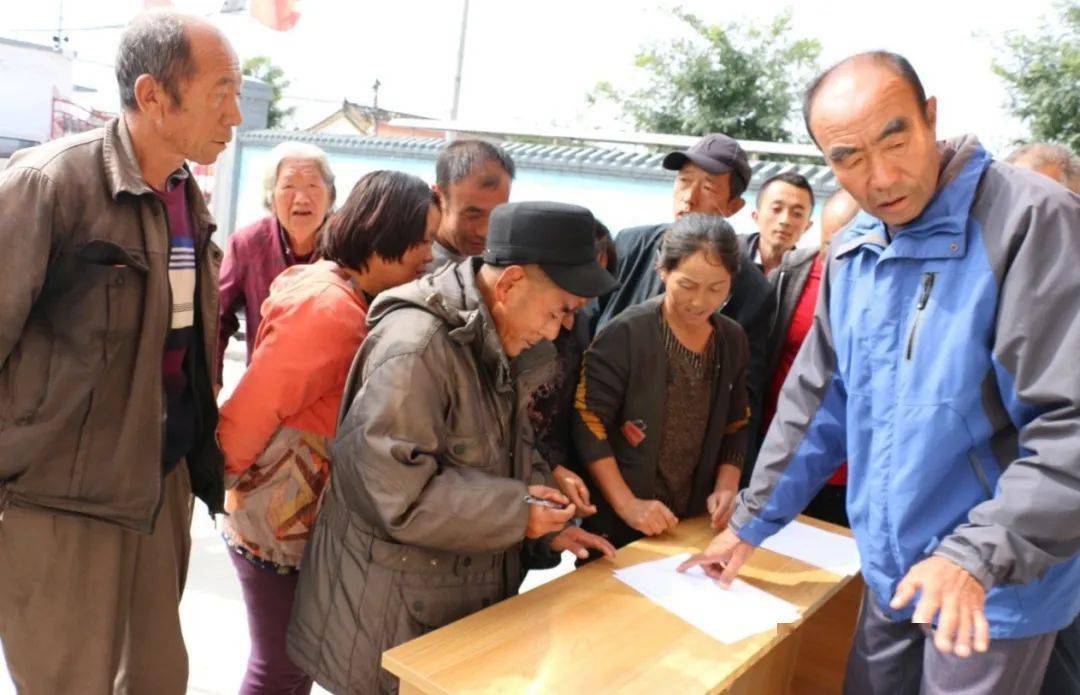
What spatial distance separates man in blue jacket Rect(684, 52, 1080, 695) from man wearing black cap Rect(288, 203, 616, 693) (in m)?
0.49

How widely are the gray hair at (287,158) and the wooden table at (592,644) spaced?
6.10 ft

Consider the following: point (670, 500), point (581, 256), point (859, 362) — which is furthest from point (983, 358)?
point (670, 500)

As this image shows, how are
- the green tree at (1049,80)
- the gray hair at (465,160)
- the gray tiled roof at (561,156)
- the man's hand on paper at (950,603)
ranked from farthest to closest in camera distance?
the green tree at (1049,80) → the gray tiled roof at (561,156) → the gray hair at (465,160) → the man's hand on paper at (950,603)

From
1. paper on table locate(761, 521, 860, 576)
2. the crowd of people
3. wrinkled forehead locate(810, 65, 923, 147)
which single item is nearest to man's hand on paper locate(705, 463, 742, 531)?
paper on table locate(761, 521, 860, 576)

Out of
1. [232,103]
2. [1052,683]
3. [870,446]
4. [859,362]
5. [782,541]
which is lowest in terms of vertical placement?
[1052,683]

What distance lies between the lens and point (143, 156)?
1511 millimetres

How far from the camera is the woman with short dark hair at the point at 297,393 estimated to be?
161 cm

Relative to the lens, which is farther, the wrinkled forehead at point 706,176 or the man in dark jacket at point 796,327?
the wrinkled forehead at point 706,176

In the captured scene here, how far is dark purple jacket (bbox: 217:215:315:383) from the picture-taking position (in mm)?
2736

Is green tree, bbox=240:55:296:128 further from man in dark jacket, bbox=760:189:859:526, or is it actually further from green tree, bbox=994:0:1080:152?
man in dark jacket, bbox=760:189:859:526

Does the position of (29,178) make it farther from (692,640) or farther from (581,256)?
(692,640)

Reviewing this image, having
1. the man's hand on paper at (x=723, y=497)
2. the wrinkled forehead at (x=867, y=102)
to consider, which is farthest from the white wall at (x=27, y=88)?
the wrinkled forehead at (x=867, y=102)

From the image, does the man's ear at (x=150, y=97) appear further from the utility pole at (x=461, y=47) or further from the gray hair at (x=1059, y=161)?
the utility pole at (x=461, y=47)

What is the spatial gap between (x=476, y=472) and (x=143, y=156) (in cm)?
87
